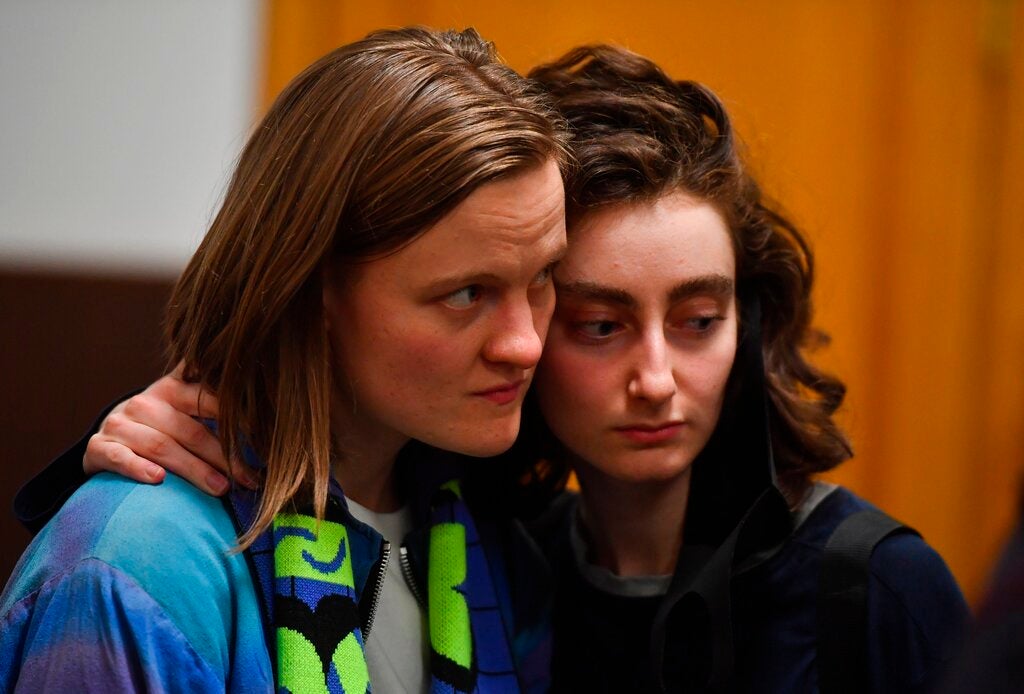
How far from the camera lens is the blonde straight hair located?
1182mm

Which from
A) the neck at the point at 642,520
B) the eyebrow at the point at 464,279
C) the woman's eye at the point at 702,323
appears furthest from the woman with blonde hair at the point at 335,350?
the neck at the point at 642,520

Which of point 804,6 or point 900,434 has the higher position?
point 804,6

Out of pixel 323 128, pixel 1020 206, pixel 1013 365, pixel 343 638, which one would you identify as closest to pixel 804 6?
pixel 1020 206

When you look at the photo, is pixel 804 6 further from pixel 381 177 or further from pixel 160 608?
pixel 160 608

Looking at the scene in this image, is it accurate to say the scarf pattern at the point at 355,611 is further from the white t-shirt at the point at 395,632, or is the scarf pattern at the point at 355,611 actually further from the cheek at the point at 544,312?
the cheek at the point at 544,312

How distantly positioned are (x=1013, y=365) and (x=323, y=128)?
2236 millimetres

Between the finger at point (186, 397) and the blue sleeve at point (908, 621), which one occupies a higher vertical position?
the finger at point (186, 397)

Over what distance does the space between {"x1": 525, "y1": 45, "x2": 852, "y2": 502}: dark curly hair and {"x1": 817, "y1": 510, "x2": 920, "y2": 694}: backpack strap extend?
0.16m

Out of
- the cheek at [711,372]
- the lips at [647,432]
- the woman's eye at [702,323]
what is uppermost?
the woman's eye at [702,323]

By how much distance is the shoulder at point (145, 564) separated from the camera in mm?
1058

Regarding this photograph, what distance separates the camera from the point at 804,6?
2828 mm

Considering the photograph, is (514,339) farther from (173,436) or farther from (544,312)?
(173,436)

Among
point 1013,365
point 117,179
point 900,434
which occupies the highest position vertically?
point 117,179

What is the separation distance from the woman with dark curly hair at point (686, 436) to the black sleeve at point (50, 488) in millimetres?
129
